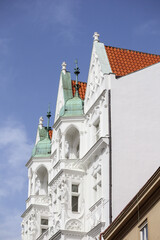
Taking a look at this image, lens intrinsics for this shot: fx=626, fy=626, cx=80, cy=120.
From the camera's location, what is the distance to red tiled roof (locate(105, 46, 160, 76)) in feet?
142

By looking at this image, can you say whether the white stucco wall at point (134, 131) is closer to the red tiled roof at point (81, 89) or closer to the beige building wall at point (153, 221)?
the red tiled roof at point (81, 89)

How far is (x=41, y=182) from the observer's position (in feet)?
174

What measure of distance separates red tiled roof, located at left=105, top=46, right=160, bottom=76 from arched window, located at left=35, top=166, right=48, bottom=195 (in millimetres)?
12794

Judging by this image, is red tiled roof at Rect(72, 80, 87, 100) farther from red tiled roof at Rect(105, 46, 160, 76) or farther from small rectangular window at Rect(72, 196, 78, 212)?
small rectangular window at Rect(72, 196, 78, 212)

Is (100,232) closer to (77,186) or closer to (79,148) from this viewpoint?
(77,186)

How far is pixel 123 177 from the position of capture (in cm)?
3862

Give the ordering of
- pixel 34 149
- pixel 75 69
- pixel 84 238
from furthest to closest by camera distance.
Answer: pixel 34 149 → pixel 75 69 → pixel 84 238

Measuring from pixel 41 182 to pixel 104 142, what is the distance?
14700 mm

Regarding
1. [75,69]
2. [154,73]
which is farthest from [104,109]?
[75,69]

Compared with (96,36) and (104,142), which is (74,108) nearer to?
(96,36)

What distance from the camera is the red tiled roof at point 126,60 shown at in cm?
4322

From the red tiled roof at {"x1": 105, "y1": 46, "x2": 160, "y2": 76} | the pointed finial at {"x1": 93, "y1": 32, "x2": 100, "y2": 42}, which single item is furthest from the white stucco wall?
the pointed finial at {"x1": 93, "y1": 32, "x2": 100, "y2": 42}

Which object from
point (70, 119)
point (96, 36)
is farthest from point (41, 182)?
point (96, 36)

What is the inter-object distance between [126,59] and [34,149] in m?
12.9
